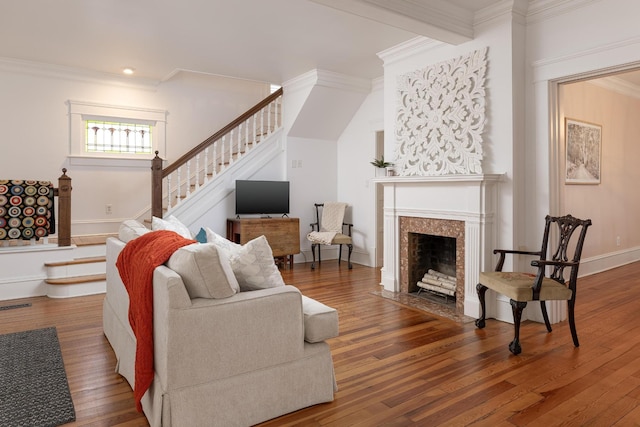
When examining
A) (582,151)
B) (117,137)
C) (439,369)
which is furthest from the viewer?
(117,137)

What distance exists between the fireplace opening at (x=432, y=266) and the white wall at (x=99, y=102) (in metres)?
4.20

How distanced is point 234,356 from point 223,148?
4.98 metres

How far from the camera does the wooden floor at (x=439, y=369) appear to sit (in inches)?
86.7

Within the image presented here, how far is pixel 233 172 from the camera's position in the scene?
21.2 feet

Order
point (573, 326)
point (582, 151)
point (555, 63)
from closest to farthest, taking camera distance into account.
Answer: point (573, 326)
point (555, 63)
point (582, 151)

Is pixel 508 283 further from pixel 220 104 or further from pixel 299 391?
pixel 220 104

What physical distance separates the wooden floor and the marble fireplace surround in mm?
518

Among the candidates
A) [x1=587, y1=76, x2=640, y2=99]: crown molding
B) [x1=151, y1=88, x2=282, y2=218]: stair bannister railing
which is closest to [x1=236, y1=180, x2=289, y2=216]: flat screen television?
[x1=151, y1=88, x2=282, y2=218]: stair bannister railing

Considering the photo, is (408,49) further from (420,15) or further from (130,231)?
(130,231)

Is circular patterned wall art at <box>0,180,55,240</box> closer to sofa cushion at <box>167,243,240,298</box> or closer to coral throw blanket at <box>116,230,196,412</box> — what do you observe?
coral throw blanket at <box>116,230,196,412</box>

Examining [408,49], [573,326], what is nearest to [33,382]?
[573,326]

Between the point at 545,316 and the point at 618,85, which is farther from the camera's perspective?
the point at 618,85

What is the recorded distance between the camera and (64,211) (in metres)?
5.01

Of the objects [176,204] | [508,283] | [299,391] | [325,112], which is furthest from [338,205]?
[299,391]
